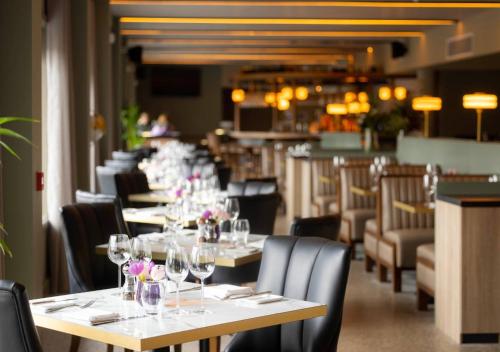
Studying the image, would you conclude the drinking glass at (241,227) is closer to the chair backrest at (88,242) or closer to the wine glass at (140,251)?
the chair backrest at (88,242)

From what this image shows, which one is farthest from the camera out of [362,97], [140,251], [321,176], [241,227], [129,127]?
[362,97]

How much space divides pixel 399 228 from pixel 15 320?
623 centimetres

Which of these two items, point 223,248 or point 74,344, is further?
point 74,344

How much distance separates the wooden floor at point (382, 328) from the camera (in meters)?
6.31

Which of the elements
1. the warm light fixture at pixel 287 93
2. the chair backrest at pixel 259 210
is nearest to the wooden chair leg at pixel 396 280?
the chair backrest at pixel 259 210

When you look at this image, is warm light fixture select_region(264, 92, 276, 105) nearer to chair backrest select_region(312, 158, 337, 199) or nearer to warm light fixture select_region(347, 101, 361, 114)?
warm light fixture select_region(347, 101, 361, 114)

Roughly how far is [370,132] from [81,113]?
23.9 ft

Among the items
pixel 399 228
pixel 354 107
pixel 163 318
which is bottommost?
pixel 399 228

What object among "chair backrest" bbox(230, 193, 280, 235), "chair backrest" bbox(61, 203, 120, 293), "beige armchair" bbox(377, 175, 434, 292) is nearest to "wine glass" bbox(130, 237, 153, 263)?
"chair backrest" bbox(61, 203, 120, 293)

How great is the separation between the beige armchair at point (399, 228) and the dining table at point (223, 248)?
2.78 m

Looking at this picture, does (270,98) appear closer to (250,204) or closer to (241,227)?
(250,204)

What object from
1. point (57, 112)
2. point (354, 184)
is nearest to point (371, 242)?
point (354, 184)

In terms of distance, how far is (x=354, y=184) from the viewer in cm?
1075

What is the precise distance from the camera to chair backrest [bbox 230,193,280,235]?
22.6ft
